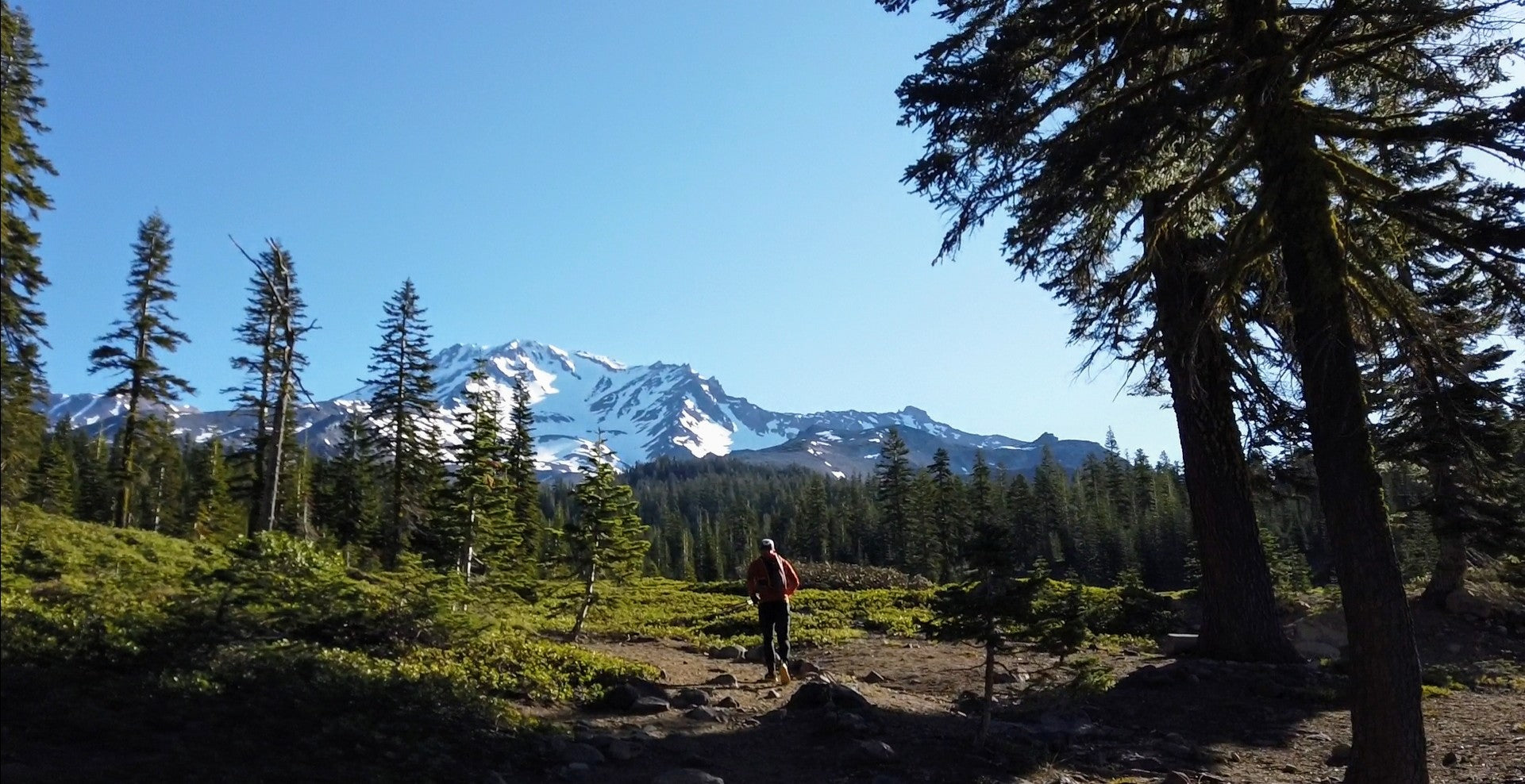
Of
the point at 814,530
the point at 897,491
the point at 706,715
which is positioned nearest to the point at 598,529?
the point at 706,715

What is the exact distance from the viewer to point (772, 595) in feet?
36.2

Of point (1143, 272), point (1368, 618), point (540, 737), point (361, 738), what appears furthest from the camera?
point (1143, 272)

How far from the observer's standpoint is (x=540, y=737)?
7.05 meters

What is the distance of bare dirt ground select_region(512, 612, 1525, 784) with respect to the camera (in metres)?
7.10

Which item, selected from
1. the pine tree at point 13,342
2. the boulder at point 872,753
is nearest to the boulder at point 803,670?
the boulder at point 872,753

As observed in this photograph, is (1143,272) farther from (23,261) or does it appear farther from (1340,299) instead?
(23,261)

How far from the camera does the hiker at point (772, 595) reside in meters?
11.0

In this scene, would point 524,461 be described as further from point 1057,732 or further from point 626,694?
point 1057,732

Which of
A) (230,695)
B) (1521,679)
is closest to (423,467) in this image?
(230,695)

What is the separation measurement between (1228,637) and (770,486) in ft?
555

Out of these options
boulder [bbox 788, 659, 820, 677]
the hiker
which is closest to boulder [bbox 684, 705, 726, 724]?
the hiker

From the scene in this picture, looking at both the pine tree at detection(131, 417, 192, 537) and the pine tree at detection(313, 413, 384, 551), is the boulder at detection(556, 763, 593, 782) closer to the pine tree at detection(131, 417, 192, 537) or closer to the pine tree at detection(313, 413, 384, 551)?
the pine tree at detection(131, 417, 192, 537)

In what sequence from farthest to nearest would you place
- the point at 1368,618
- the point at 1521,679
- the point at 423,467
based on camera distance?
1. the point at 423,467
2. the point at 1521,679
3. the point at 1368,618

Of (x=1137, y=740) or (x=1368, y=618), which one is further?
(x=1137, y=740)
